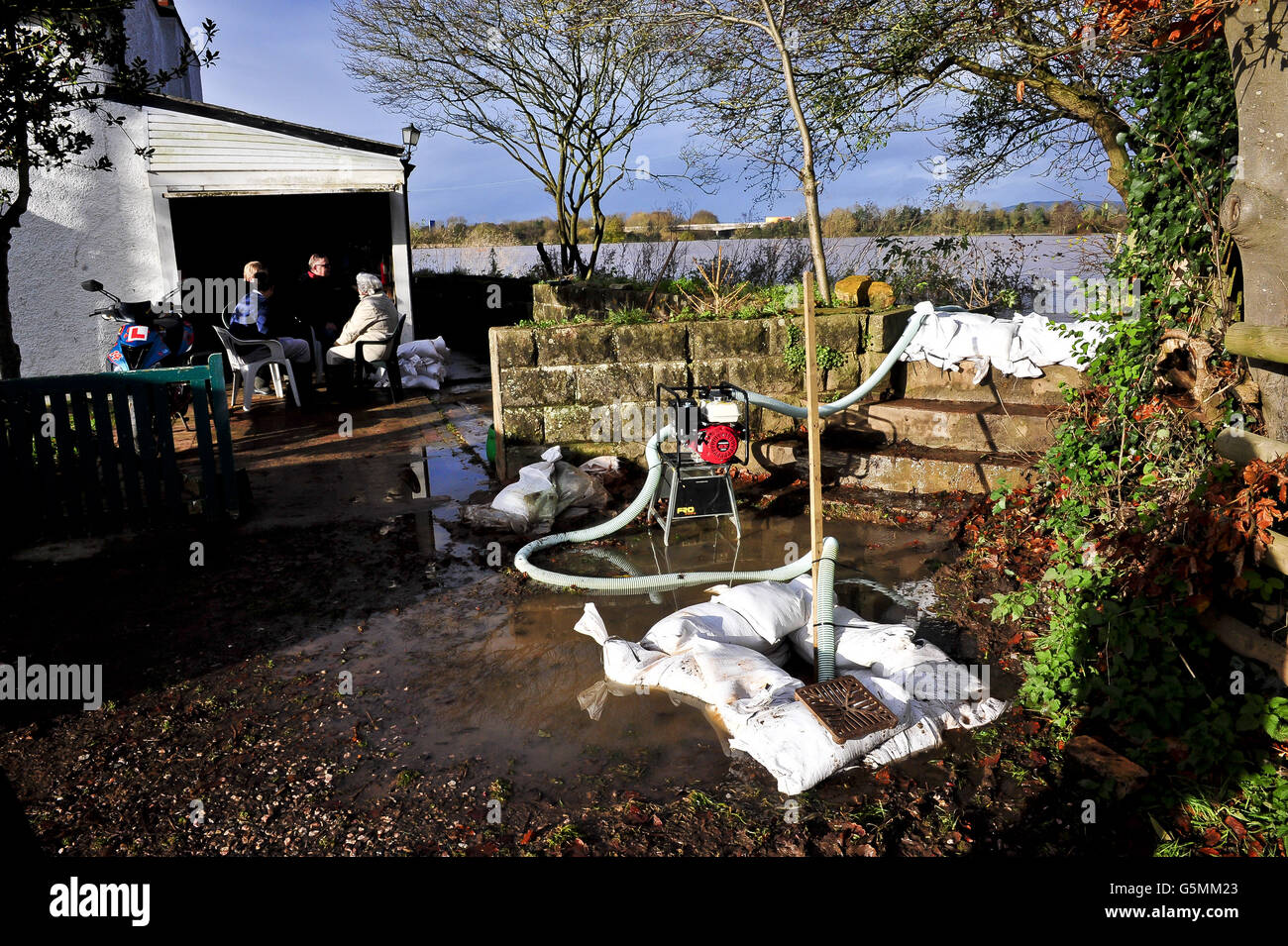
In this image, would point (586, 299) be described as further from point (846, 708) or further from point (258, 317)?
point (846, 708)

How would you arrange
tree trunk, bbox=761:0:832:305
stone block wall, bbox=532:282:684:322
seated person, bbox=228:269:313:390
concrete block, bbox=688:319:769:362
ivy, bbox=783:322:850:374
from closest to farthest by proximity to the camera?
concrete block, bbox=688:319:769:362 → ivy, bbox=783:322:850:374 → tree trunk, bbox=761:0:832:305 → seated person, bbox=228:269:313:390 → stone block wall, bbox=532:282:684:322

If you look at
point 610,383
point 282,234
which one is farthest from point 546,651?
point 282,234

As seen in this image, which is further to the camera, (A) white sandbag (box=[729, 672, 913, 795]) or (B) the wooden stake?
(B) the wooden stake

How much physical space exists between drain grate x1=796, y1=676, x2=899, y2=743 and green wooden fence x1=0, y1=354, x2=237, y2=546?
15.5 feet

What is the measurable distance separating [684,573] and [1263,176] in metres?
3.56

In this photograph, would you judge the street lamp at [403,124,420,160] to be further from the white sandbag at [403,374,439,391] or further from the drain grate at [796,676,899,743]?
the drain grate at [796,676,899,743]

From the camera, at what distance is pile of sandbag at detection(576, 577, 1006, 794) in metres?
3.30

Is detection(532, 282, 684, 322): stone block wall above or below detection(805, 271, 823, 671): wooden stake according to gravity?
above

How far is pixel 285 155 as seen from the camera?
40.4ft

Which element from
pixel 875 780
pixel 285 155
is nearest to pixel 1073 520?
pixel 875 780

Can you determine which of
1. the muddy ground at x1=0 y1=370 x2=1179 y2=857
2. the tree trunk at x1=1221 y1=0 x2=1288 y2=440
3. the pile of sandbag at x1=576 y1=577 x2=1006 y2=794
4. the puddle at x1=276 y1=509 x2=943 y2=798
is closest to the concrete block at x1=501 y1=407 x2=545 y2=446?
the puddle at x1=276 y1=509 x2=943 y2=798

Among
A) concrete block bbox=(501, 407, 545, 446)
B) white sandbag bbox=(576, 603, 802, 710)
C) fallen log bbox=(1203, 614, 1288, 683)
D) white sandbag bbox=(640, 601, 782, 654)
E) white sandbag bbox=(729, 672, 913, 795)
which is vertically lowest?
white sandbag bbox=(729, 672, 913, 795)

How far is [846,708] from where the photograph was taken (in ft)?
11.2
